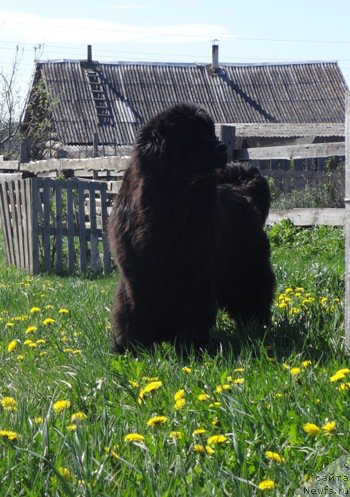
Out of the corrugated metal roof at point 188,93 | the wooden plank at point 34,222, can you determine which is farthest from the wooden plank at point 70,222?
the corrugated metal roof at point 188,93

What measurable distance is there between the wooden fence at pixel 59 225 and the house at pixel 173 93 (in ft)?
90.0

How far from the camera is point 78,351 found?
18.8 feet

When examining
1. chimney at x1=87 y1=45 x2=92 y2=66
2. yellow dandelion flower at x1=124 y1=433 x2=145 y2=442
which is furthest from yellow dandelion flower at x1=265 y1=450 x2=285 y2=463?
chimney at x1=87 y1=45 x2=92 y2=66

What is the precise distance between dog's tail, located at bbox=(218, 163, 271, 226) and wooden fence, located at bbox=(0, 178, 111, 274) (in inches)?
206

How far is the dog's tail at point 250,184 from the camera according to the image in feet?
25.1

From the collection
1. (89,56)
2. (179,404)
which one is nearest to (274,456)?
(179,404)

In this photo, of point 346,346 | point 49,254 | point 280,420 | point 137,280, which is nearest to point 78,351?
point 137,280

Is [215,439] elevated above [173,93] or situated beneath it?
situated beneath

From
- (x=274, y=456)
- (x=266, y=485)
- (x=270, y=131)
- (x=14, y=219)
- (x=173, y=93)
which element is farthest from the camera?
(x=173, y=93)

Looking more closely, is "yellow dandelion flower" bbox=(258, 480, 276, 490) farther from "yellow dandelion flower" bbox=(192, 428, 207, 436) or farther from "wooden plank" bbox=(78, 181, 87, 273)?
"wooden plank" bbox=(78, 181, 87, 273)

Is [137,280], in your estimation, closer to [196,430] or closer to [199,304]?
[199,304]

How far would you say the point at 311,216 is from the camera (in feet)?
42.4

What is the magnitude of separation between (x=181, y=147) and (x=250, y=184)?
6.03ft

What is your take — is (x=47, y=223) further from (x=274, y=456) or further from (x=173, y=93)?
(x=173, y=93)
